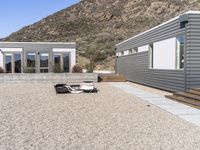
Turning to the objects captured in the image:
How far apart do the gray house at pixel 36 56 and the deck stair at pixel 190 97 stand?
41.0ft

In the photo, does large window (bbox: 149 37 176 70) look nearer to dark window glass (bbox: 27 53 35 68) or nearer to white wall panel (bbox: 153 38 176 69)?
white wall panel (bbox: 153 38 176 69)

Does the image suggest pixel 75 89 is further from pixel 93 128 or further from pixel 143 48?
pixel 93 128

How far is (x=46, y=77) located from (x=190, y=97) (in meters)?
11.8

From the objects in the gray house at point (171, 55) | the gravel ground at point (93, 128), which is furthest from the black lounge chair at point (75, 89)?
the gravel ground at point (93, 128)

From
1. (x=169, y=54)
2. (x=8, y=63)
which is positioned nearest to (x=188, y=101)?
(x=169, y=54)

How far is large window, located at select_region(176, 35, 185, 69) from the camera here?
1234cm

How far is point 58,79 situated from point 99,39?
31.6 m

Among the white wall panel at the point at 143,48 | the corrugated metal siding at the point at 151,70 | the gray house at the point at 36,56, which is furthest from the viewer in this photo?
the gray house at the point at 36,56

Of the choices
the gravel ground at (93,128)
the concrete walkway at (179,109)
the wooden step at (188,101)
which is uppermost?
the wooden step at (188,101)

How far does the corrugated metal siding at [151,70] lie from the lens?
12.7 m

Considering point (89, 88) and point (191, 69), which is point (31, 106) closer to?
point (89, 88)

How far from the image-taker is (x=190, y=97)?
408 inches

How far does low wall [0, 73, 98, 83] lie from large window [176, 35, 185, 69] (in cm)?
863

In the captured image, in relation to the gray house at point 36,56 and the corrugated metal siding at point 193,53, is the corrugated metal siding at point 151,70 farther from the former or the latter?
the gray house at point 36,56
